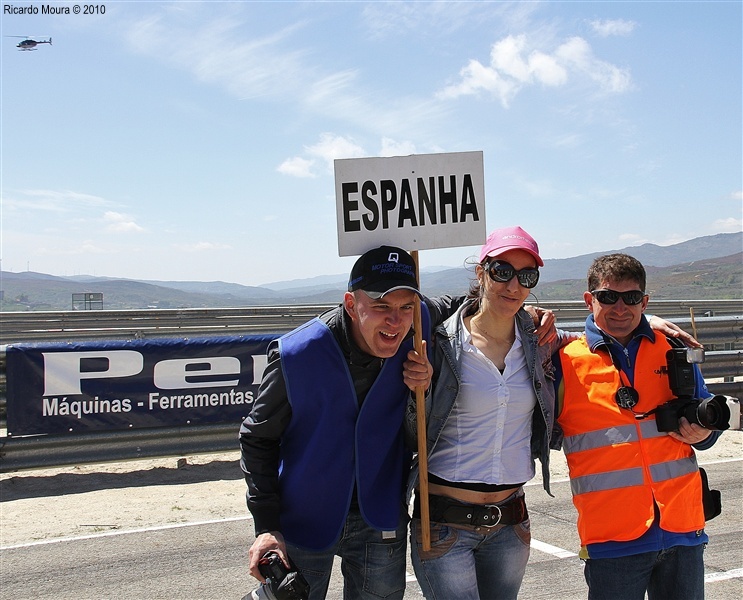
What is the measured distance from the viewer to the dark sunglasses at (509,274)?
286 cm

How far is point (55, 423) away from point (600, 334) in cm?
676

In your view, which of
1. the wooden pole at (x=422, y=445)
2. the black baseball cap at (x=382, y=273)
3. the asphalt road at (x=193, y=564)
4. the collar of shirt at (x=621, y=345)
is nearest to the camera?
the black baseball cap at (x=382, y=273)

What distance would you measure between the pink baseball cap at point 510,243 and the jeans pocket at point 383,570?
127 cm

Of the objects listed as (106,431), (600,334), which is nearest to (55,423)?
(106,431)

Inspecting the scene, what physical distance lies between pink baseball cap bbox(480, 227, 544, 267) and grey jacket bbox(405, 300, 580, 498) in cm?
30

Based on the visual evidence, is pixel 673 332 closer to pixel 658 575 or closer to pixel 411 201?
pixel 658 575

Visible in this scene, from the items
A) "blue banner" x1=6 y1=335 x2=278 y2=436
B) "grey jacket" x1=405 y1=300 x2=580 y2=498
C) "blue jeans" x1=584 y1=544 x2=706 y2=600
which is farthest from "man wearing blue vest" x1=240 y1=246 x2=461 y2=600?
"blue banner" x1=6 y1=335 x2=278 y2=436

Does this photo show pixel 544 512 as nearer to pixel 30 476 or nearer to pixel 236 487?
pixel 236 487

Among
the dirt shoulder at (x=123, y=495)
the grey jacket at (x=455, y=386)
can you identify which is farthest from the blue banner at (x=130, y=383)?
the grey jacket at (x=455, y=386)

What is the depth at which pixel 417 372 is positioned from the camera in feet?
8.98

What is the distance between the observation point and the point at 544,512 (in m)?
6.39

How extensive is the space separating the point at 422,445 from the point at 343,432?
0.33 meters

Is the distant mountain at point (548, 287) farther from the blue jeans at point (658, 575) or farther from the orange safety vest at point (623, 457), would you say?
the blue jeans at point (658, 575)

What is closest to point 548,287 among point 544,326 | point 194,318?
point 194,318
